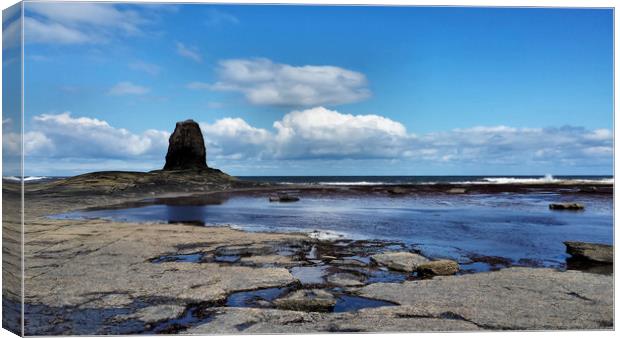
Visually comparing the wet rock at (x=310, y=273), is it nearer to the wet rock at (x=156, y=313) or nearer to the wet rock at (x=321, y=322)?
the wet rock at (x=321, y=322)

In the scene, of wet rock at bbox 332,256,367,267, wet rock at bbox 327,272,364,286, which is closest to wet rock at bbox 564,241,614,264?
wet rock at bbox 332,256,367,267

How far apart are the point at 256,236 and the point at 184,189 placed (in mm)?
23154

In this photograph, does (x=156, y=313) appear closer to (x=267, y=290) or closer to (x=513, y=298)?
(x=267, y=290)

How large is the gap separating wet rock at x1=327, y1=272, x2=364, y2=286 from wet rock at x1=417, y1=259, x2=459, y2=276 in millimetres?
1237

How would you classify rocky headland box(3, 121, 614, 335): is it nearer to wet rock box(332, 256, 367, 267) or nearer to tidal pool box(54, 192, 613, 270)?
wet rock box(332, 256, 367, 267)

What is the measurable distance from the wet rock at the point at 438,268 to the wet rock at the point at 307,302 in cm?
223

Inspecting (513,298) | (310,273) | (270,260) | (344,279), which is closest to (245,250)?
(270,260)

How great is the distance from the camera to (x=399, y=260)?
937 centimetres

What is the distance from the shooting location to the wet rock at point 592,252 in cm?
955

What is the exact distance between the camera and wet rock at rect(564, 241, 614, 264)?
9.55m

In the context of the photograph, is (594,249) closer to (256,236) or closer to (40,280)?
(256,236)

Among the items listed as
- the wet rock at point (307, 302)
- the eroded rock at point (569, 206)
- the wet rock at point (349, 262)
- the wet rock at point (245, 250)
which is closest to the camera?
the wet rock at point (307, 302)

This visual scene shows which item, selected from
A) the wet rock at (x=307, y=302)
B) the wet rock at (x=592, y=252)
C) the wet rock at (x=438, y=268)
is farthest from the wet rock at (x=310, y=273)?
the wet rock at (x=592, y=252)

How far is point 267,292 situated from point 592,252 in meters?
6.85
